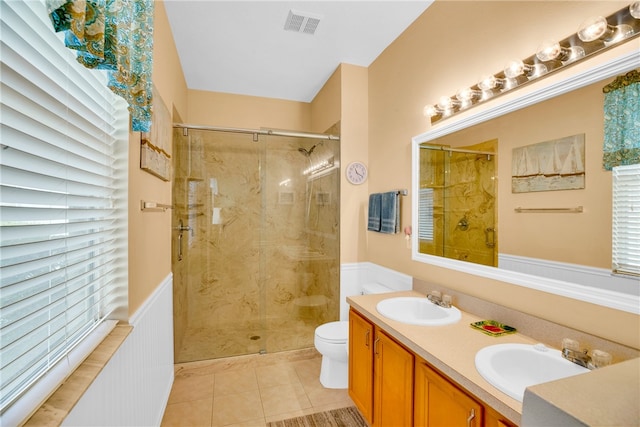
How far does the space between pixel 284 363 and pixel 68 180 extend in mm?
2310

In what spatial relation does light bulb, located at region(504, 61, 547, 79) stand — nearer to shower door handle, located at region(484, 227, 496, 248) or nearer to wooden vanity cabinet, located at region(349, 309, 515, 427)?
shower door handle, located at region(484, 227, 496, 248)

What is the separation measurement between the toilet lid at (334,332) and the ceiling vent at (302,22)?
2.32 m

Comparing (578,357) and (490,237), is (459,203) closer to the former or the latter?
(490,237)

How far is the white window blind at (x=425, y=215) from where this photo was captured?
1971 mm

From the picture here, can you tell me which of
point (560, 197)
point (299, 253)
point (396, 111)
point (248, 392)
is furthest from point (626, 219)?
point (299, 253)

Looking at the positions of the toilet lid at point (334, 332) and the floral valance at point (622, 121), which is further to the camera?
the toilet lid at point (334, 332)

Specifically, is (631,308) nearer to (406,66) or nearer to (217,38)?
(406,66)

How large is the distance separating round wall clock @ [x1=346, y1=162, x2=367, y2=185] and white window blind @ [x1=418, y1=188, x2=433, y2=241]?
0.79 meters

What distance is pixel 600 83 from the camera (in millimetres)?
1077

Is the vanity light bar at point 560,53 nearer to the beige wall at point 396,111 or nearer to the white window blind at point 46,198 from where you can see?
the beige wall at point 396,111

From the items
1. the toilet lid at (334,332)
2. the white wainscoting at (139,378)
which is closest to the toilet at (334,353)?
the toilet lid at (334,332)

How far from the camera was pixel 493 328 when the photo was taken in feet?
4.44

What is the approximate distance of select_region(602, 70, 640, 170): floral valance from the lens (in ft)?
3.23

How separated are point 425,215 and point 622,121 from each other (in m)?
1.10
